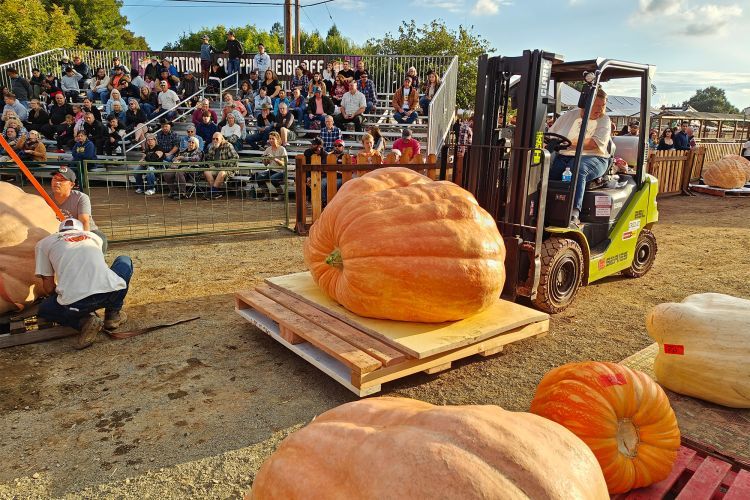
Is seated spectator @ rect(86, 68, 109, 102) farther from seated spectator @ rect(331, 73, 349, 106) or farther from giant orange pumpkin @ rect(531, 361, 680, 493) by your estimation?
giant orange pumpkin @ rect(531, 361, 680, 493)

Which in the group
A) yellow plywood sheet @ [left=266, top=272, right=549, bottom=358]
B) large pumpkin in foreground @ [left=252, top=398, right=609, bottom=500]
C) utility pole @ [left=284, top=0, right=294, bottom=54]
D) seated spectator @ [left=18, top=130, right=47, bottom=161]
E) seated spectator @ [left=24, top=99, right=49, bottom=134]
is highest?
utility pole @ [left=284, top=0, right=294, bottom=54]

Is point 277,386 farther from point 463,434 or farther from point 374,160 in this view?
point 374,160

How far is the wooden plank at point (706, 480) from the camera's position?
8.01ft

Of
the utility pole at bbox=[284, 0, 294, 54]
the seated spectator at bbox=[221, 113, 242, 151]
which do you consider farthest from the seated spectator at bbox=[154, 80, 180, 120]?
the utility pole at bbox=[284, 0, 294, 54]

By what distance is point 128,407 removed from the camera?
3486mm

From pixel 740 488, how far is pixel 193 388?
10.6 ft

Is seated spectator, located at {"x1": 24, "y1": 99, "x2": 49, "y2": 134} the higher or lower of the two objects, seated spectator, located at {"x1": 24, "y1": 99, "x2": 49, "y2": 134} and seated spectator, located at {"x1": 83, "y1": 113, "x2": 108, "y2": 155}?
the higher

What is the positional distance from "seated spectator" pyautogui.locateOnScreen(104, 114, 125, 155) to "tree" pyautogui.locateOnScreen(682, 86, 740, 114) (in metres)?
106

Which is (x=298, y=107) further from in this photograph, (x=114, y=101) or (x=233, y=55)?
(x=114, y=101)

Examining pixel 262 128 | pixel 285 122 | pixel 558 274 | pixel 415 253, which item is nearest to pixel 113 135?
pixel 262 128

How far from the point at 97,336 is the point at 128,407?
138 cm

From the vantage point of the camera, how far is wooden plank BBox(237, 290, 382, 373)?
11.3ft

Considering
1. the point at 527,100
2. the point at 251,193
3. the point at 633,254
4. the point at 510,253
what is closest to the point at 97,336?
the point at 510,253

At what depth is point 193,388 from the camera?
3.74 meters
